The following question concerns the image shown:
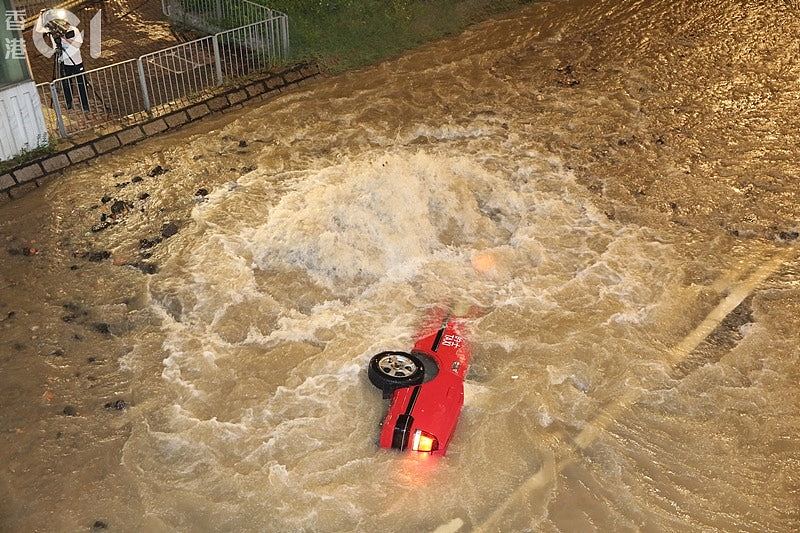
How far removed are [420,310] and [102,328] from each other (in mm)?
3523

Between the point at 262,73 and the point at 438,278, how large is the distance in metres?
6.13

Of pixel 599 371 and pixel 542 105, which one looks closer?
pixel 599 371

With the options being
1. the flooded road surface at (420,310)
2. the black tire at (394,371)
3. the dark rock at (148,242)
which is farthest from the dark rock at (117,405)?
the dark rock at (148,242)

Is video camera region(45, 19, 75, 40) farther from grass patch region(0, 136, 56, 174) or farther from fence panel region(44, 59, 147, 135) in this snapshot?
grass patch region(0, 136, 56, 174)

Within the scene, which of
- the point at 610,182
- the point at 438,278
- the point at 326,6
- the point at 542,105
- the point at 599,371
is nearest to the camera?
the point at 599,371

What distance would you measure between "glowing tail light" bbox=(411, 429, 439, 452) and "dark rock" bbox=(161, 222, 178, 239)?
4.64 metres

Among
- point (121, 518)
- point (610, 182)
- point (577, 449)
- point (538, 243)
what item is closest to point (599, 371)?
point (577, 449)

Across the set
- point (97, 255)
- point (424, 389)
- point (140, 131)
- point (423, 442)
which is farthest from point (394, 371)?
point (140, 131)

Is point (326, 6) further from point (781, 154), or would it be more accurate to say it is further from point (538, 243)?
point (781, 154)

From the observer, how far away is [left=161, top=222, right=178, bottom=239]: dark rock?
30.0 ft

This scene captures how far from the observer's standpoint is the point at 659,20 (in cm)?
1517

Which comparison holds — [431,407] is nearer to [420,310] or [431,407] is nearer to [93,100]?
[420,310]

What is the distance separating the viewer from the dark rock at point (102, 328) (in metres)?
7.74

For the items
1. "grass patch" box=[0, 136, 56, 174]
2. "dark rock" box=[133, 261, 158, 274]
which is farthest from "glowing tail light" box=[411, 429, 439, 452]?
"grass patch" box=[0, 136, 56, 174]
